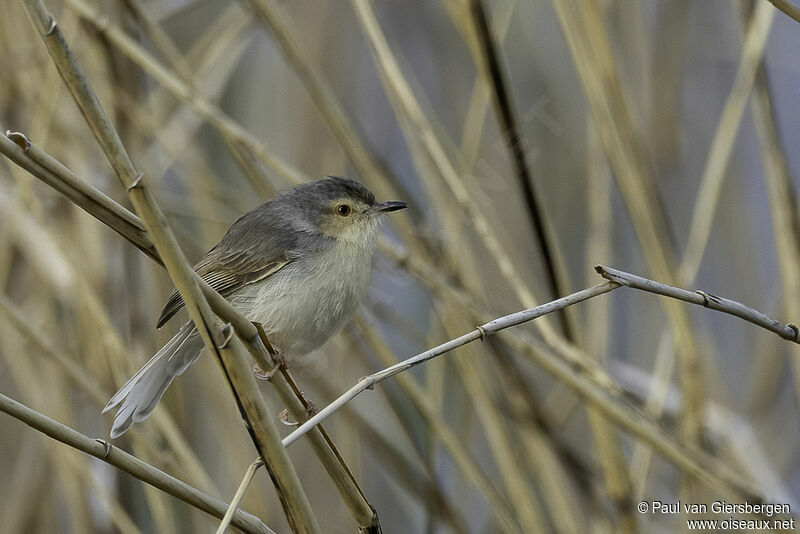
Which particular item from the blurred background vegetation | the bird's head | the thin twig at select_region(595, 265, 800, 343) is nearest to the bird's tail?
the blurred background vegetation

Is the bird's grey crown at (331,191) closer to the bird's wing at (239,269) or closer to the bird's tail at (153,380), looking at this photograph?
the bird's wing at (239,269)

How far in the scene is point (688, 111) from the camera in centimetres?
357

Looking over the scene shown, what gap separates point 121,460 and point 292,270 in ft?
3.86

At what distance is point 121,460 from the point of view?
1198 mm

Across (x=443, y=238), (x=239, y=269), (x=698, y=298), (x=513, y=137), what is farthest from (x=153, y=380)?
(x=698, y=298)

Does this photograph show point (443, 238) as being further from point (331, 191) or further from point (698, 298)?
point (698, 298)

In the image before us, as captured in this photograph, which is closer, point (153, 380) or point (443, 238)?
point (153, 380)

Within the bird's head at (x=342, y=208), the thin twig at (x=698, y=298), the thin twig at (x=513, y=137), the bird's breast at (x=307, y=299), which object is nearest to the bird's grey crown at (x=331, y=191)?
the bird's head at (x=342, y=208)

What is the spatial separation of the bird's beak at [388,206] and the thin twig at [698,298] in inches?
47.7

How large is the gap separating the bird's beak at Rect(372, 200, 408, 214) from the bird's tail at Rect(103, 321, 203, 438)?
706 millimetres

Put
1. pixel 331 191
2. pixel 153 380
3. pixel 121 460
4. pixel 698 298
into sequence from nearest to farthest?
1. pixel 121 460
2. pixel 698 298
3. pixel 153 380
4. pixel 331 191

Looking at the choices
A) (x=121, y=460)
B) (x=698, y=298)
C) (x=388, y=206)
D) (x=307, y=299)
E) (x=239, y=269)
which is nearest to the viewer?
(x=121, y=460)

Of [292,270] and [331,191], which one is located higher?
[331,191]

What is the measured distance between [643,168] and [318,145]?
58.2 inches
